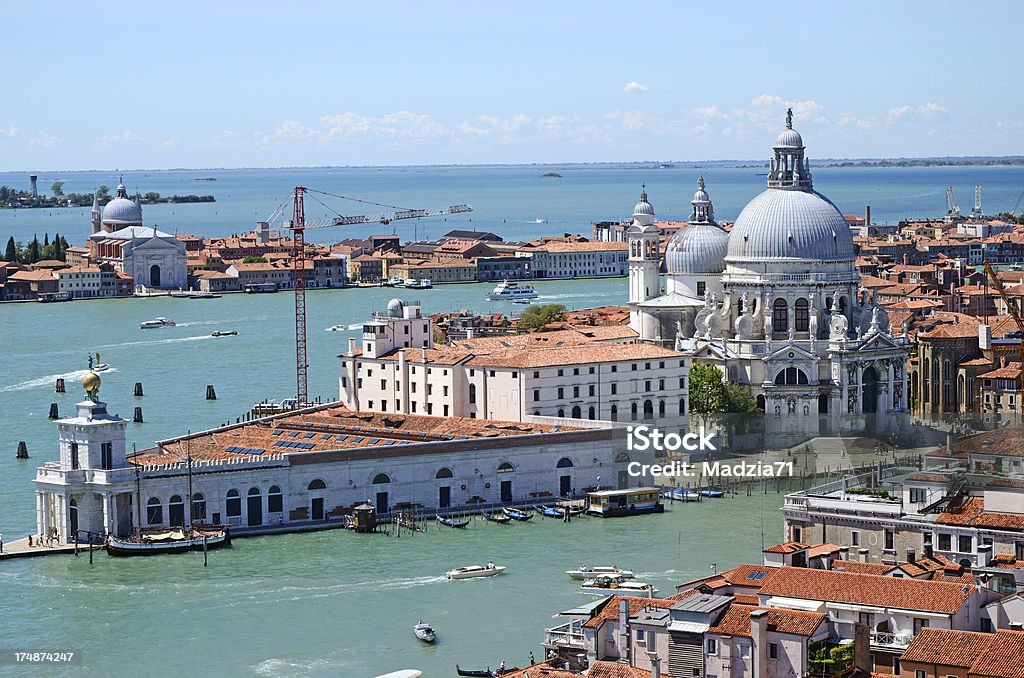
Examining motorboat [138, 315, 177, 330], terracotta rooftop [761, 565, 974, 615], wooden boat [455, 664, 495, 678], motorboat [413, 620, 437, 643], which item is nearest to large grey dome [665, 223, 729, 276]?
motorboat [413, 620, 437, 643]

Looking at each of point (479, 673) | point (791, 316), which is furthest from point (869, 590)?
point (791, 316)

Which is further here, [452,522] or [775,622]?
[452,522]

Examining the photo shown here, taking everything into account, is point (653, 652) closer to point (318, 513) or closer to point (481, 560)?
point (481, 560)

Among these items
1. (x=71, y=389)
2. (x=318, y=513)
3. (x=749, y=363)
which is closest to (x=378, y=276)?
(x=71, y=389)

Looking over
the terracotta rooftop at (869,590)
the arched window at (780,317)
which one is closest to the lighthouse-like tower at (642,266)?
the arched window at (780,317)

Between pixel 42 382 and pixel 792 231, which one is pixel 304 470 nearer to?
pixel 792 231

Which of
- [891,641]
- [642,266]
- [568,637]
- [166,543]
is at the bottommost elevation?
[166,543]

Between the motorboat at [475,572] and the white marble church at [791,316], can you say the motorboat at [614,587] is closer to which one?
the motorboat at [475,572]
